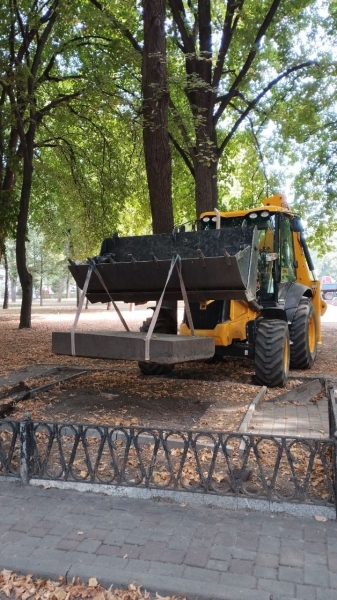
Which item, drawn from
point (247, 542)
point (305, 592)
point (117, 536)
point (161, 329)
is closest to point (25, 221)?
point (161, 329)

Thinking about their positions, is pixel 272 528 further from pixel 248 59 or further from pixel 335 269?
pixel 335 269

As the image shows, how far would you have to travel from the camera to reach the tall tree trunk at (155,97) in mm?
9172

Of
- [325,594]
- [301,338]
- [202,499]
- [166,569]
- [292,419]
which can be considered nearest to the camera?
[325,594]

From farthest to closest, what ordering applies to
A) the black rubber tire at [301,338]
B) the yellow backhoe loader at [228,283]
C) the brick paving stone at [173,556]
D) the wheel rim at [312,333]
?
1. the wheel rim at [312,333]
2. the black rubber tire at [301,338]
3. the yellow backhoe loader at [228,283]
4. the brick paving stone at [173,556]

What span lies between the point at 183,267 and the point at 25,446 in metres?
3.18

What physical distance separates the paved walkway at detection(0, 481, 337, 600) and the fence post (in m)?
0.21

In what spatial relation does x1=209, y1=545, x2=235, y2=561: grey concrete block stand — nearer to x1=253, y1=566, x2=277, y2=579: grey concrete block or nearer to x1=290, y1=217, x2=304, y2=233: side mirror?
x1=253, y1=566, x2=277, y2=579: grey concrete block

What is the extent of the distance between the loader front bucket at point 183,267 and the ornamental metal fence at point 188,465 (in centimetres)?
222

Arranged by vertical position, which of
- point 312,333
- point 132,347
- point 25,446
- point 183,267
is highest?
point 183,267

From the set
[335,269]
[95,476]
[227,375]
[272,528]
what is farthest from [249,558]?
[335,269]

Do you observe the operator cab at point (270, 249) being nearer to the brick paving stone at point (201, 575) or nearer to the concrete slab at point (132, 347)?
the concrete slab at point (132, 347)

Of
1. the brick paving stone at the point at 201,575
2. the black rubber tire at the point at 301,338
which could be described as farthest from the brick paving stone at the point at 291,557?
the black rubber tire at the point at 301,338

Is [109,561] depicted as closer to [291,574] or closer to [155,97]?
[291,574]

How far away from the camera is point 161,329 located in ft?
28.0
